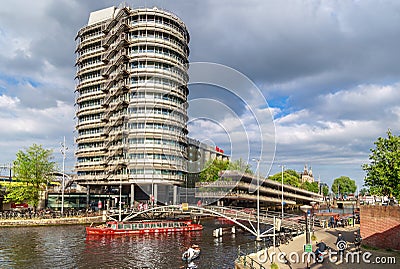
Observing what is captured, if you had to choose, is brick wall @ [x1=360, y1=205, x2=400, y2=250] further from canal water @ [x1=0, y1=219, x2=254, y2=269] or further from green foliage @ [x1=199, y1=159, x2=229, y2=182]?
green foliage @ [x1=199, y1=159, x2=229, y2=182]

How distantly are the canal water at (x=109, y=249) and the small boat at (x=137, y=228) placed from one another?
2023 mm

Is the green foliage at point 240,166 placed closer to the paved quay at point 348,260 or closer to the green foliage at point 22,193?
the green foliage at point 22,193

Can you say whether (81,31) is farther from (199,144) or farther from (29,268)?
(29,268)

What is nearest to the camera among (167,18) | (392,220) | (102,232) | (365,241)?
(392,220)

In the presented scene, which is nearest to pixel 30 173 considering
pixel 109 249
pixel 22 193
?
pixel 22 193

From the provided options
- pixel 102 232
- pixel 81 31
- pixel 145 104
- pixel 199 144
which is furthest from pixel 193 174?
pixel 81 31

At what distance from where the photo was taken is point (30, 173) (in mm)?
90250

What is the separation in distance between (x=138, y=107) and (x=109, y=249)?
1978 inches

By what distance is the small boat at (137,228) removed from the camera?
212 ft

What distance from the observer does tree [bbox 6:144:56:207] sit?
8762 centimetres

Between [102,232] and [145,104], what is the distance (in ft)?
129

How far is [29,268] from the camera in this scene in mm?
40062

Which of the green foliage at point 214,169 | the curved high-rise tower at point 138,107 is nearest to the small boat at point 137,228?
the curved high-rise tower at point 138,107

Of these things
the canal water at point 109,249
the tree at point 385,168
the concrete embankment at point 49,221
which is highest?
the tree at point 385,168
